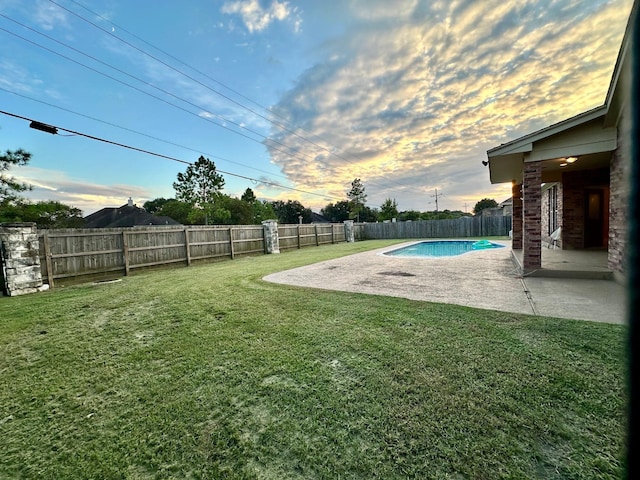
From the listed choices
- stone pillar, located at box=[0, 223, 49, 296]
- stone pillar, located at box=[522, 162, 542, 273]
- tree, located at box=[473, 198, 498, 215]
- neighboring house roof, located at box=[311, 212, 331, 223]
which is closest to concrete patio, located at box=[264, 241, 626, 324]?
stone pillar, located at box=[522, 162, 542, 273]

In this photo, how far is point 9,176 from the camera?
46.3 ft

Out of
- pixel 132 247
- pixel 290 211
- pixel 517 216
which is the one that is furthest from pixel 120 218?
pixel 517 216

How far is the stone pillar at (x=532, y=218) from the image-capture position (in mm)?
5969

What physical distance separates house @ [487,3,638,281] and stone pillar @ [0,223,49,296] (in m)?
9.69

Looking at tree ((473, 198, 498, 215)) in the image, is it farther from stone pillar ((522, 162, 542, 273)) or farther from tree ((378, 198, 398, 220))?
stone pillar ((522, 162, 542, 273))

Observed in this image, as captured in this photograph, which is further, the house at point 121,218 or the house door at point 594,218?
the house at point 121,218

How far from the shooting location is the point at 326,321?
3.77 metres

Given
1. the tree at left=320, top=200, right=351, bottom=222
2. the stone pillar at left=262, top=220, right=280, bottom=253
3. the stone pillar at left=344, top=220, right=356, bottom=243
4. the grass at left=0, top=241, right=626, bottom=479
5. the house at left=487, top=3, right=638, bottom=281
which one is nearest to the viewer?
the grass at left=0, top=241, right=626, bottom=479

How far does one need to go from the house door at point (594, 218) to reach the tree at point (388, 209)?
3016 centimetres

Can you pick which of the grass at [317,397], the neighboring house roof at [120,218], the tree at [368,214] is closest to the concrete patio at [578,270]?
the grass at [317,397]

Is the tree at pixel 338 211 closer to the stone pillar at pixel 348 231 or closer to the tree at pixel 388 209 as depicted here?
the tree at pixel 388 209

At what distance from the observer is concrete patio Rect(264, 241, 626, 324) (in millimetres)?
3975

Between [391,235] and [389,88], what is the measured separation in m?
A: 14.4

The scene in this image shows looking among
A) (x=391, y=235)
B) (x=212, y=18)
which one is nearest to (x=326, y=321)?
(x=212, y=18)
